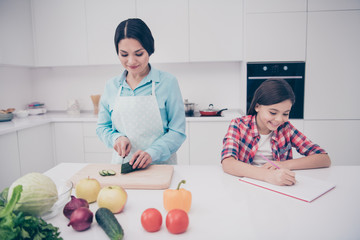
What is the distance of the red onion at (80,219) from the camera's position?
2.39 feet

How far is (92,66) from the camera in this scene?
3.39 m

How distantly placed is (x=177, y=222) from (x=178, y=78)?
8.96 feet

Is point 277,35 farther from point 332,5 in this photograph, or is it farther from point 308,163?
point 308,163

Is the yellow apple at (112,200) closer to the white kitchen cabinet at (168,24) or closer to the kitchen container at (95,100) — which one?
the white kitchen cabinet at (168,24)

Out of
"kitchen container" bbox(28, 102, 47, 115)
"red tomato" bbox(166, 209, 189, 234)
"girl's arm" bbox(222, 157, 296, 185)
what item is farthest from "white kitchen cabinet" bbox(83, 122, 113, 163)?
"red tomato" bbox(166, 209, 189, 234)

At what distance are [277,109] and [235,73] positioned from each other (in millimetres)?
2029

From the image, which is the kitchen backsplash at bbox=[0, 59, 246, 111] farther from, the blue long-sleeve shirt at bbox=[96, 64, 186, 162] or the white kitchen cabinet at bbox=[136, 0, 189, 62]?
the blue long-sleeve shirt at bbox=[96, 64, 186, 162]

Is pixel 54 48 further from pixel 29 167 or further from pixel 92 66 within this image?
pixel 29 167

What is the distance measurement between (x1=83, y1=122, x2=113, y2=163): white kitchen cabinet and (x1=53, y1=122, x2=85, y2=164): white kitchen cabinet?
0.05 m

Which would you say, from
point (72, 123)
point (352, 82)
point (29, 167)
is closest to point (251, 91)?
point (352, 82)

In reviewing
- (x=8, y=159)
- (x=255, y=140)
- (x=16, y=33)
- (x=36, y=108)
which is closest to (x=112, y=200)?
(x=255, y=140)

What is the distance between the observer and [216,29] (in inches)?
113

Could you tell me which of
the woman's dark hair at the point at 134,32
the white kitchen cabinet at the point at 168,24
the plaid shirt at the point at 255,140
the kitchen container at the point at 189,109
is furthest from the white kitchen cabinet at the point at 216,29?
the woman's dark hair at the point at 134,32

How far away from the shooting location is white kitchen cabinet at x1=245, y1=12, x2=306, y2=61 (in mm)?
2666
